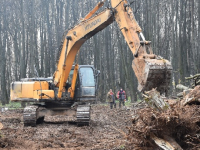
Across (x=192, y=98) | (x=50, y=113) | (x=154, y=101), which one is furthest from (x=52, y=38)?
(x=154, y=101)

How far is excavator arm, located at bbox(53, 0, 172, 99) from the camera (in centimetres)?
692

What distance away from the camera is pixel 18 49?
1156 inches

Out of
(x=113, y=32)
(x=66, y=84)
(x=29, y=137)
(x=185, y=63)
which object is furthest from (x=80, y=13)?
(x=29, y=137)

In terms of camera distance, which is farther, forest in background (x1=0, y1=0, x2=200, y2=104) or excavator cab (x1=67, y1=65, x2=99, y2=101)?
forest in background (x1=0, y1=0, x2=200, y2=104)

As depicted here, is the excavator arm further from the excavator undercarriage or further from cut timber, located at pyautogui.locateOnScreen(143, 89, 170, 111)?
cut timber, located at pyautogui.locateOnScreen(143, 89, 170, 111)

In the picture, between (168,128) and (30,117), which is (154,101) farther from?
(30,117)

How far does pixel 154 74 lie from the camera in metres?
6.88

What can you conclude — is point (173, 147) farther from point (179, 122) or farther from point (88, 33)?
point (88, 33)

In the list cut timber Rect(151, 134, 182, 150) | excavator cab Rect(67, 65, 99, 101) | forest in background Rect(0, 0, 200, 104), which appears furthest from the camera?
forest in background Rect(0, 0, 200, 104)

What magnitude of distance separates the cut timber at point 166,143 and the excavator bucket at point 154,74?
2148 millimetres

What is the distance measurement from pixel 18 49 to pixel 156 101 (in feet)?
84.3

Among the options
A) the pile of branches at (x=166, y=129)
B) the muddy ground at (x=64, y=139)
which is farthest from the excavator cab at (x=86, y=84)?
the pile of branches at (x=166, y=129)

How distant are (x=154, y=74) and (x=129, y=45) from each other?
1528 millimetres

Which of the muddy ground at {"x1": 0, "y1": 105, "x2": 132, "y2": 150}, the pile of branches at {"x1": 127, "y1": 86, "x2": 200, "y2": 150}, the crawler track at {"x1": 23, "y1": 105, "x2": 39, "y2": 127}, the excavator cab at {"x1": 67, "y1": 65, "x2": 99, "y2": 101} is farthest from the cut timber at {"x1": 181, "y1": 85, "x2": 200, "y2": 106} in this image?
the crawler track at {"x1": 23, "y1": 105, "x2": 39, "y2": 127}
